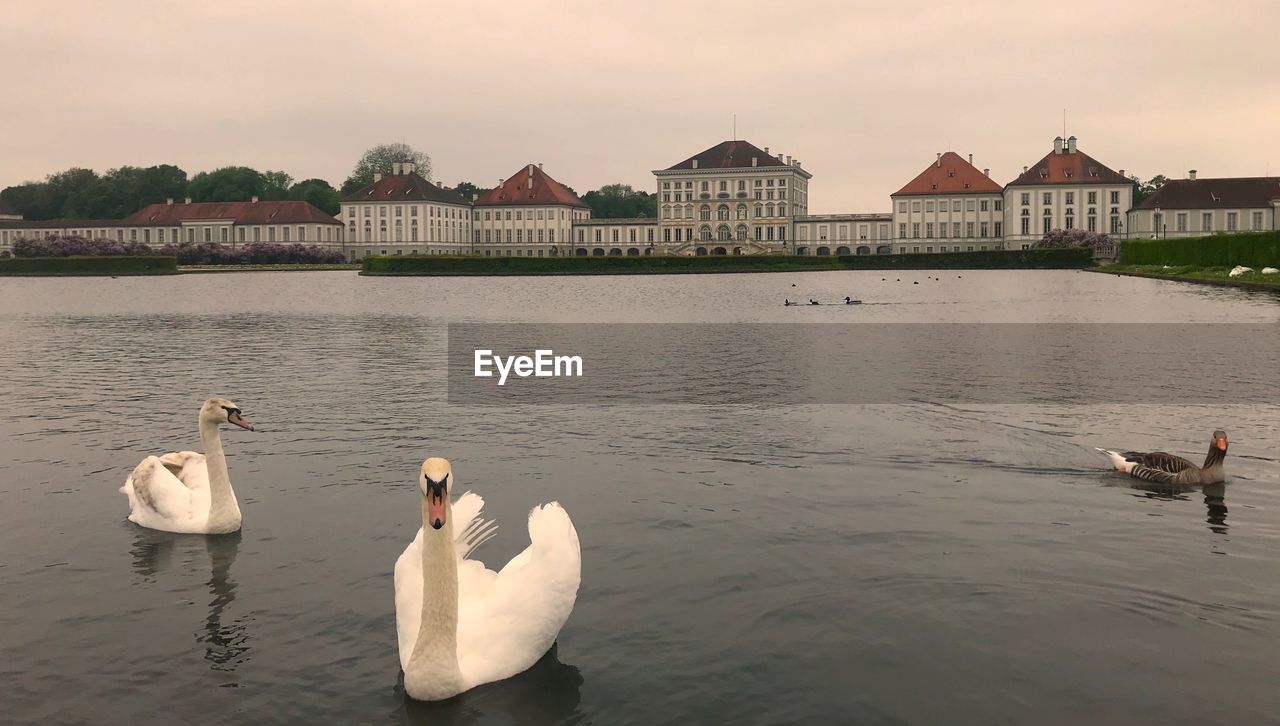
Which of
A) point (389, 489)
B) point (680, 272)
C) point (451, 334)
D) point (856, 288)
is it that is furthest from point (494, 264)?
point (389, 489)

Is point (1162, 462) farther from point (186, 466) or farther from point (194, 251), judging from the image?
point (194, 251)

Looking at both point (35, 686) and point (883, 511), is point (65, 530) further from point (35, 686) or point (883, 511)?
point (883, 511)

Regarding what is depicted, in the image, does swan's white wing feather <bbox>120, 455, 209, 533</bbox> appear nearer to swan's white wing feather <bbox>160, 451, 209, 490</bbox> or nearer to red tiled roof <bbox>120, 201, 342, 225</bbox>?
swan's white wing feather <bbox>160, 451, 209, 490</bbox>

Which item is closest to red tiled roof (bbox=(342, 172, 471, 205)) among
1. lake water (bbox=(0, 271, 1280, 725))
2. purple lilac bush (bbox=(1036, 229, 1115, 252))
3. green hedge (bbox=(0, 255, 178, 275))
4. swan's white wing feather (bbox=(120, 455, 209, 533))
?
green hedge (bbox=(0, 255, 178, 275))

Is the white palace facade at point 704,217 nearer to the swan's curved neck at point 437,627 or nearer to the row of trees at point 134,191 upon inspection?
the row of trees at point 134,191

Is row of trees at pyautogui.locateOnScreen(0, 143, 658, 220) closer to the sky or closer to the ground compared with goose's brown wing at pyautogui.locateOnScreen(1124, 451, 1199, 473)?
closer to the sky

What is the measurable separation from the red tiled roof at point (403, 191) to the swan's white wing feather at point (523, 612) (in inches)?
6702

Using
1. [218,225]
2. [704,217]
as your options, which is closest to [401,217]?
[218,225]

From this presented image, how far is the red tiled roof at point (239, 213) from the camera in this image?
173125 mm

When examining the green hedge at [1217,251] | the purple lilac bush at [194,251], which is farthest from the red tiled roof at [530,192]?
the green hedge at [1217,251]

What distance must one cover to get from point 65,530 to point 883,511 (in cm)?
777

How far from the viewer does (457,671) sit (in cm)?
661

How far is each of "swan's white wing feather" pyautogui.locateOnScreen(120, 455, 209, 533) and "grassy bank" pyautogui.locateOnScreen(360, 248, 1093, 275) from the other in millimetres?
95292

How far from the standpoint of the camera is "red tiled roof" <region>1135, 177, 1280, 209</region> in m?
148
